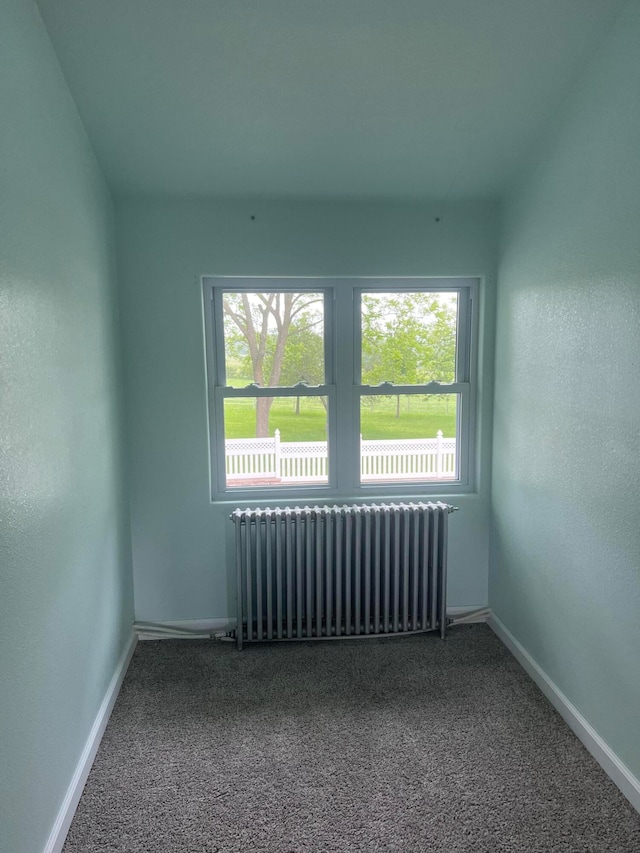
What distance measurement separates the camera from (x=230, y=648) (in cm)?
269

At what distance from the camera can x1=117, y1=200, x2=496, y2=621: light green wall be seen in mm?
2609

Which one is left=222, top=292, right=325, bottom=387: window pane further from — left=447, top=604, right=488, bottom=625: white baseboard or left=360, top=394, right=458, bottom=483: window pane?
left=447, top=604, right=488, bottom=625: white baseboard

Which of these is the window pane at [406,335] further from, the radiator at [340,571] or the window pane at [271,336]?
the radiator at [340,571]

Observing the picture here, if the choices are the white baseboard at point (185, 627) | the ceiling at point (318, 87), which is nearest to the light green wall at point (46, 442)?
the ceiling at point (318, 87)

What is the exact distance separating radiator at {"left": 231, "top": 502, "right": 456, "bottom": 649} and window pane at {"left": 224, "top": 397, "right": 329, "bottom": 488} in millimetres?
262

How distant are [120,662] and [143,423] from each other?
1.25 meters

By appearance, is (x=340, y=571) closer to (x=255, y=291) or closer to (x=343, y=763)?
(x=343, y=763)

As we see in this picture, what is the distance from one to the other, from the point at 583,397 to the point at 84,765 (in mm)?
2445

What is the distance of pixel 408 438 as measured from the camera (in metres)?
2.96

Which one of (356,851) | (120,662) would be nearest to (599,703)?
(356,851)

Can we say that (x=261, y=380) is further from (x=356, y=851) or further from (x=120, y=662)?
(x=356, y=851)

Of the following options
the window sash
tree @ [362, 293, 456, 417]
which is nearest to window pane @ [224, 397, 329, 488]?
the window sash

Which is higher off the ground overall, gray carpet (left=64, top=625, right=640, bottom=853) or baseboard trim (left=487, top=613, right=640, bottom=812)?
baseboard trim (left=487, top=613, right=640, bottom=812)

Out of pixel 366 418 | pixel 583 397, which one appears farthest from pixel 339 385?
pixel 583 397
